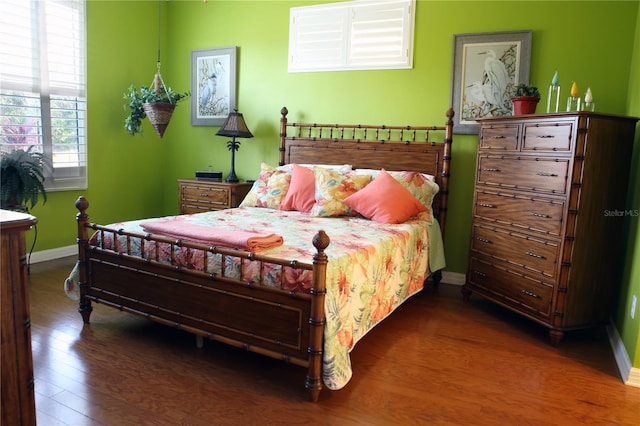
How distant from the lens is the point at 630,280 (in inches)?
112

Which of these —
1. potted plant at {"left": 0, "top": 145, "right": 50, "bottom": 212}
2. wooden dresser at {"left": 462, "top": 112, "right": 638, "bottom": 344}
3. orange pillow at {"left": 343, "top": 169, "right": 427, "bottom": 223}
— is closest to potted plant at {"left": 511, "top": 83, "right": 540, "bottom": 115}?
wooden dresser at {"left": 462, "top": 112, "right": 638, "bottom": 344}

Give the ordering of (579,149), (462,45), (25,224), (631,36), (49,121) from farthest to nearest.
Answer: (49,121)
(462,45)
(631,36)
(579,149)
(25,224)

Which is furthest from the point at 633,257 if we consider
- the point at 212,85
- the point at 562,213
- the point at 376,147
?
the point at 212,85

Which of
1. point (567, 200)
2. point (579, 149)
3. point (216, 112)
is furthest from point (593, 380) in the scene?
point (216, 112)

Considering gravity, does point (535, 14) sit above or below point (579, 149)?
above

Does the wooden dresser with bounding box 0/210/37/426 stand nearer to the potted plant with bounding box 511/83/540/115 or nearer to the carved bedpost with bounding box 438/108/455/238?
the potted plant with bounding box 511/83/540/115

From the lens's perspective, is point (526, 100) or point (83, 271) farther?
point (526, 100)

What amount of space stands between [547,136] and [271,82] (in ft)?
9.43

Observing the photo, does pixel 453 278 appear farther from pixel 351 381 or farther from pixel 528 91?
pixel 351 381

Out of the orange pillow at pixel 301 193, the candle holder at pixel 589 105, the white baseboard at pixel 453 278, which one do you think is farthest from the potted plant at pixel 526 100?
the orange pillow at pixel 301 193

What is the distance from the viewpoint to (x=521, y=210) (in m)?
3.22

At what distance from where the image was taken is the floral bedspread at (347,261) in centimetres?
226

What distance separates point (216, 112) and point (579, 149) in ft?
12.3

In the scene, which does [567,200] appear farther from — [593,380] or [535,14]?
[535,14]
